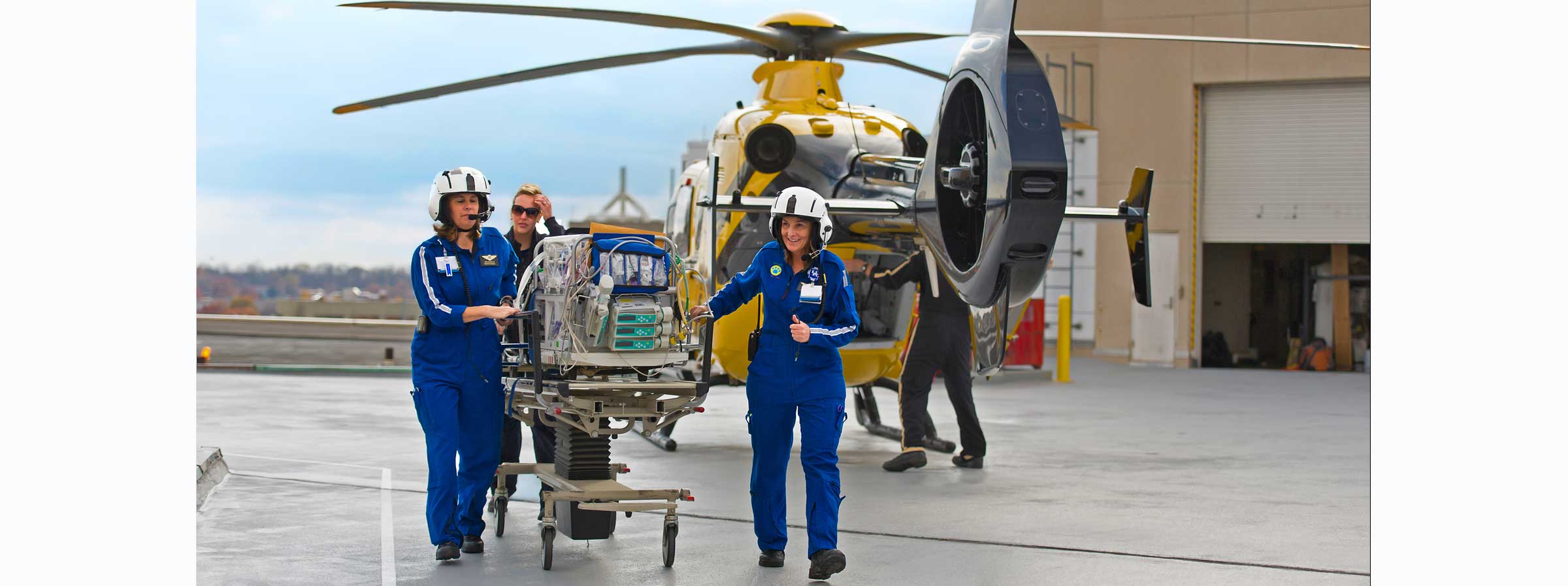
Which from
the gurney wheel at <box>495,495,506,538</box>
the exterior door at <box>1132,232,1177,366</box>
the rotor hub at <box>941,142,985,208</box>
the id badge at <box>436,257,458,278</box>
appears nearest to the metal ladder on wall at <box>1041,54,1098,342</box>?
the exterior door at <box>1132,232,1177,366</box>

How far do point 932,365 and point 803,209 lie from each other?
11.5ft

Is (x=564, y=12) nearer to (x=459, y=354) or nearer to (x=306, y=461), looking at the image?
(x=459, y=354)

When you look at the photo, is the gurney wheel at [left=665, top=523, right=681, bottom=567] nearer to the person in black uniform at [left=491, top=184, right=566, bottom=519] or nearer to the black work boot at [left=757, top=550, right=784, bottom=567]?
the black work boot at [left=757, top=550, right=784, bottom=567]

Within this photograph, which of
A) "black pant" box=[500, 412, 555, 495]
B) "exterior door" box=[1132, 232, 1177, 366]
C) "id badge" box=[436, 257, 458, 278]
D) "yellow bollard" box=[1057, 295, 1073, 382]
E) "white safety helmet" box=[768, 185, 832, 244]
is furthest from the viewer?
"exterior door" box=[1132, 232, 1177, 366]

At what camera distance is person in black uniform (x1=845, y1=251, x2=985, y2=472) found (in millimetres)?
8461

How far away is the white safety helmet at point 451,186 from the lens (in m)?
5.39

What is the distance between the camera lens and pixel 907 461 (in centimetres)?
844

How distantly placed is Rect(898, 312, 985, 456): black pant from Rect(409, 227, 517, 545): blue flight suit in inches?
142

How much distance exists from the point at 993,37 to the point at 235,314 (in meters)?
26.1

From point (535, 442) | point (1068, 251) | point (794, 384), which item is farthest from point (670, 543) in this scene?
point (1068, 251)

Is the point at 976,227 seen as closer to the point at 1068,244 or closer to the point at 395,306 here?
the point at 1068,244

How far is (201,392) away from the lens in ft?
46.2
